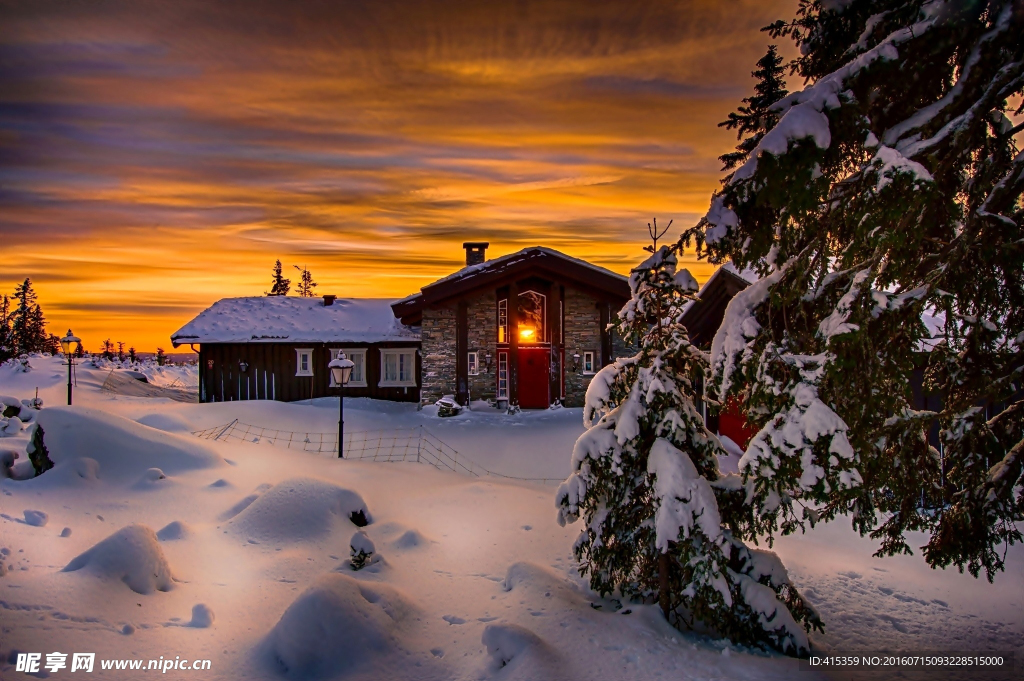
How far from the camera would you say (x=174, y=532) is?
8.89 meters

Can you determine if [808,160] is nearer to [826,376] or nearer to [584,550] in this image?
[826,376]

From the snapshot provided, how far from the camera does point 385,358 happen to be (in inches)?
1076

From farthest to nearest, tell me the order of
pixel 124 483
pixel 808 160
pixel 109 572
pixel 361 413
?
pixel 361 413 → pixel 124 483 → pixel 109 572 → pixel 808 160

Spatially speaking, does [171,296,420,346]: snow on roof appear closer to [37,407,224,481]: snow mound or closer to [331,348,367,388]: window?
[331,348,367,388]: window

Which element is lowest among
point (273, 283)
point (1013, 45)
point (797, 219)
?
point (797, 219)

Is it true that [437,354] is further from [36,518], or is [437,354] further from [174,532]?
[36,518]

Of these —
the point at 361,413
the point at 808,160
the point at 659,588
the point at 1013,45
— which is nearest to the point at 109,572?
the point at 659,588

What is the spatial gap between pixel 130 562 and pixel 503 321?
60.1 ft

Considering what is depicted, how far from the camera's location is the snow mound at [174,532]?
28.8 ft

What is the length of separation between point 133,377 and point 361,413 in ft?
77.3

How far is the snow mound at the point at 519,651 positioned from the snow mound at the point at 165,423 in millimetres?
14321

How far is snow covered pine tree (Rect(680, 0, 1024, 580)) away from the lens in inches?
223

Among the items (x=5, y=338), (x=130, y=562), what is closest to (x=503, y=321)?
(x=130, y=562)

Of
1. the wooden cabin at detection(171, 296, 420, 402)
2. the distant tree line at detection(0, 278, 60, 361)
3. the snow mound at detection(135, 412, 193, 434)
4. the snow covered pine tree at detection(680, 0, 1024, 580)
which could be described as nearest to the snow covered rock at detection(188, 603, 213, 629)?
the snow covered pine tree at detection(680, 0, 1024, 580)
